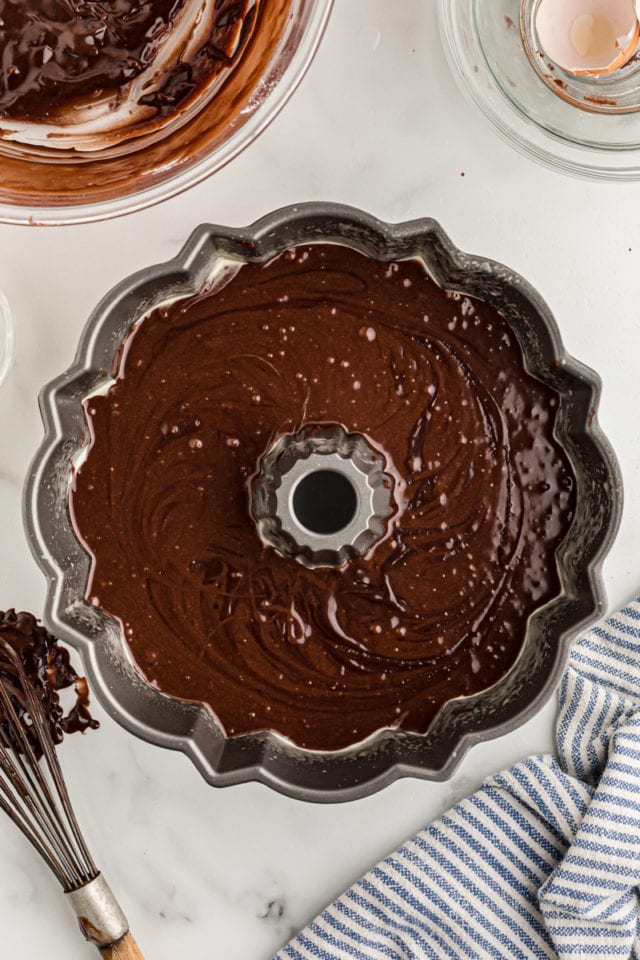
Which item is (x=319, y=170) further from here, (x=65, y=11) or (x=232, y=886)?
(x=232, y=886)

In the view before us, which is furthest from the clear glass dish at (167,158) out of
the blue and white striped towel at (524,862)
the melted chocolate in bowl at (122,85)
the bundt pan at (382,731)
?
the blue and white striped towel at (524,862)

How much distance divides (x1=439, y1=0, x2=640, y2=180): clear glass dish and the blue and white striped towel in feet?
1.89

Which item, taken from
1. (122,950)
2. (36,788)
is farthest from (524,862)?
(36,788)

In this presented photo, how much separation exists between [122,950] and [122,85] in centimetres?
109

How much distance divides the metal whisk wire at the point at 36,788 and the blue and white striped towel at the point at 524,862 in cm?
30

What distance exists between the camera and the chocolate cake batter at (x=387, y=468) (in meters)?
1.16

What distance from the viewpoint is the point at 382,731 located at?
1199 millimetres

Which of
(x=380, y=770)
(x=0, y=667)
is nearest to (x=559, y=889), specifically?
(x=380, y=770)

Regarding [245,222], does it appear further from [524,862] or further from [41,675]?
[524,862]

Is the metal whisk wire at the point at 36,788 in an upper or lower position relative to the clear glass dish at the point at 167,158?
lower

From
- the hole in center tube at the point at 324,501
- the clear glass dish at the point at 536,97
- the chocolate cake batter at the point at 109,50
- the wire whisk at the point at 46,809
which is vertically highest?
the chocolate cake batter at the point at 109,50

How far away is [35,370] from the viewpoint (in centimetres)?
123

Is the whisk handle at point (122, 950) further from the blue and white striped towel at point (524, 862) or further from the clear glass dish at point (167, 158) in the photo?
the clear glass dish at point (167, 158)

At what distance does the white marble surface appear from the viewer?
1211 mm
